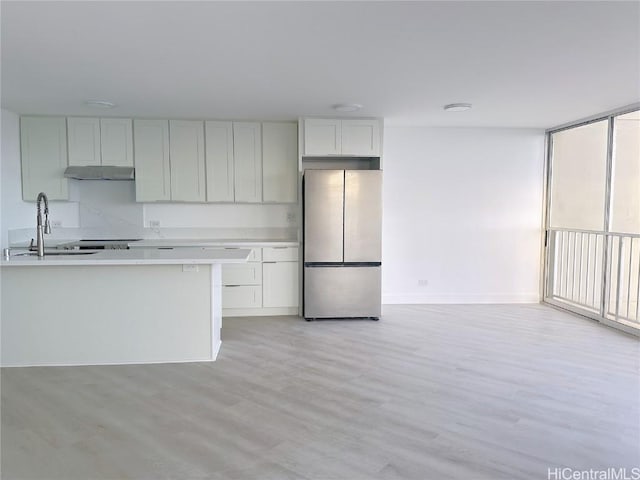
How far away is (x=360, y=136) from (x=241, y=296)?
2463 mm

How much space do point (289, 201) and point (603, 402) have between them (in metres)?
3.96

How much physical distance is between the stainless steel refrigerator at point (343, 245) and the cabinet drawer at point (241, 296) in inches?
25.5

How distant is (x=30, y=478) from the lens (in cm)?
208

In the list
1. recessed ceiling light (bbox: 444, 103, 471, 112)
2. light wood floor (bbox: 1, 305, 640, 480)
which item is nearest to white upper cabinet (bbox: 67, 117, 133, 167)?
light wood floor (bbox: 1, 305, 640, 480)

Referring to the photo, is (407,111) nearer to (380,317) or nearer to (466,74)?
(466,74)

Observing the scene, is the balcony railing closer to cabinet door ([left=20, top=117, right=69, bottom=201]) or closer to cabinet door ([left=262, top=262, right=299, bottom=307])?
cabinet door ([left=262, top=262, right=299, bottom=307])

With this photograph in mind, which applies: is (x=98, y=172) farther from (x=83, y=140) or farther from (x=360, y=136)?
(x=360, y=136)

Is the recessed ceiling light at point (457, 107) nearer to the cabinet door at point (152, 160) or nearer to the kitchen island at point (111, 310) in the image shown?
the kitchen island at point (111, 310)

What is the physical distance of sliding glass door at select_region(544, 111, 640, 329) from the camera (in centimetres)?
499

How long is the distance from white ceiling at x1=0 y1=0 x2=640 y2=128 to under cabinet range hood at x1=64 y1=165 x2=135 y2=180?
730 mm

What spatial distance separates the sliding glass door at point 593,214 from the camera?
499 centimetres

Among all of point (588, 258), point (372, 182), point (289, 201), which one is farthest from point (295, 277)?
point (588, 258)

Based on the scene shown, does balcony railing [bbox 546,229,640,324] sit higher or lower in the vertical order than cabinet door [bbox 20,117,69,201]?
lower

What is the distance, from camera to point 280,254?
530cm
